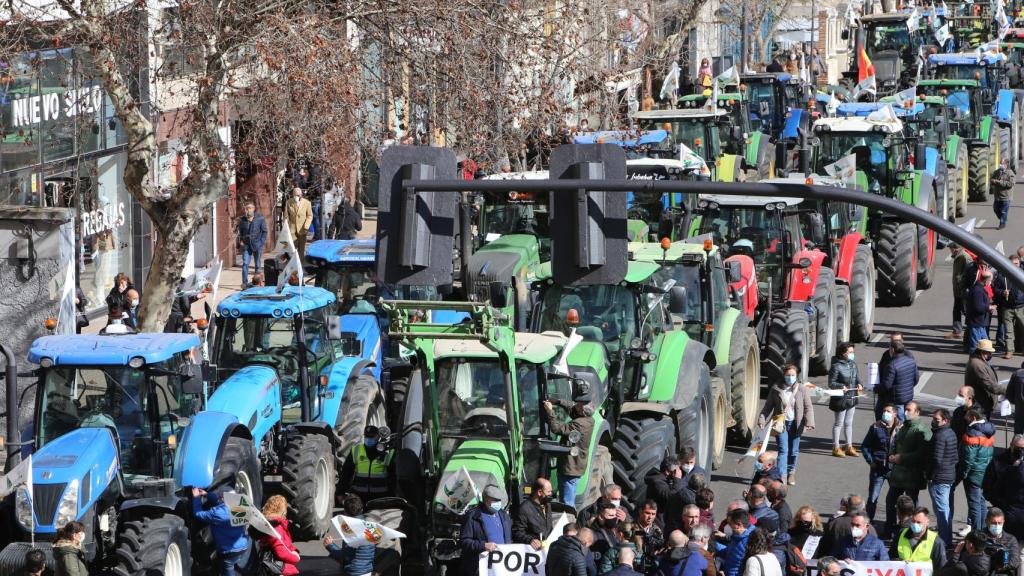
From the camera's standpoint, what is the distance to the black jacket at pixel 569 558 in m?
12.5

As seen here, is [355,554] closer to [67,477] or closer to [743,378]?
[67,477]

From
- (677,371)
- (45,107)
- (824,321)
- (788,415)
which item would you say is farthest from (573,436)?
(45,107)

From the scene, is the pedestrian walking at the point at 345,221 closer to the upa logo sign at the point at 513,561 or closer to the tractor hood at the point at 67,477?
the tractor hood at the point at 67,477

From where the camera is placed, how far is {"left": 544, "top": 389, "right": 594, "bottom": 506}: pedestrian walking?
1363 centimetres

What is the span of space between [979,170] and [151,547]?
81.5 ft

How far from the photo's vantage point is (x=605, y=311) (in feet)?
52.6

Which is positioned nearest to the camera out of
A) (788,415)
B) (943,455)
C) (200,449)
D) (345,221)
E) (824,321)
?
(200,449)

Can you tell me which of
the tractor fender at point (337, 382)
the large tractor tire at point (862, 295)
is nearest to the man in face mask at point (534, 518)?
the tractor fender at point (337, 382)

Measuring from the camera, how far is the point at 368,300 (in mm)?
18594

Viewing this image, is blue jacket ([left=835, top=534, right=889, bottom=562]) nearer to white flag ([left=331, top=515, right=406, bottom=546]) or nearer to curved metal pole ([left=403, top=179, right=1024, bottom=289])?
white flag ([left=331, top=515, right=406, bottom=546])

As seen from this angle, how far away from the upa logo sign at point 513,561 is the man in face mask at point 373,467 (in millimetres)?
1850

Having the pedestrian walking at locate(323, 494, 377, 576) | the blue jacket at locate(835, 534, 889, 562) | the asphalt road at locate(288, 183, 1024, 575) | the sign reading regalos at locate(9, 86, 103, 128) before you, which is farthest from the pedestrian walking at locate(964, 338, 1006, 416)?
the sign reading regalos at locate(9, 86, 103, 128)

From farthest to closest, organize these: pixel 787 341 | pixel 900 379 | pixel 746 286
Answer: pixel 746 286 < pixel 787 341 < pixel 900 379

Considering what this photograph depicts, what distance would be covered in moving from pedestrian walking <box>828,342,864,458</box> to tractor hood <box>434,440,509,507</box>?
20.9 ft
